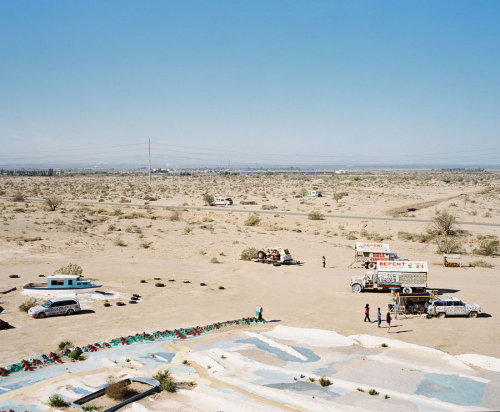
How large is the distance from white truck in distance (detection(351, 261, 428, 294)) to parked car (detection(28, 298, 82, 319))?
20.0m

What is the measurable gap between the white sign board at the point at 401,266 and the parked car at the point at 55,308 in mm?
21657

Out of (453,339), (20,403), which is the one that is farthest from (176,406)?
(453,339)

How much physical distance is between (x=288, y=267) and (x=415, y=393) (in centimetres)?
2638

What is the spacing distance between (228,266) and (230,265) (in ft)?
1.83

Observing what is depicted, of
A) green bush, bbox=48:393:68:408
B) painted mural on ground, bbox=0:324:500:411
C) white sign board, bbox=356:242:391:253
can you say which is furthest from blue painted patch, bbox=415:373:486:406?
white sign board, bbox=356:242:391:253

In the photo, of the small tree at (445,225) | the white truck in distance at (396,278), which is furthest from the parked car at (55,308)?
the small tree at (445,225)

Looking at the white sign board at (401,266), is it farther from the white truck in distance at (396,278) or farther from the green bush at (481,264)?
the green bush at (481,264)

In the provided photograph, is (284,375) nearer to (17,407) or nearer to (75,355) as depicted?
(75,355)

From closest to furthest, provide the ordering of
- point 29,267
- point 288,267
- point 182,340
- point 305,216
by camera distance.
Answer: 1. point 182,340
2. point 29,267
3. point 288,267
4. point 305,216

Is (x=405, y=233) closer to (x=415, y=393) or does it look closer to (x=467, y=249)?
(x=467, y=249)

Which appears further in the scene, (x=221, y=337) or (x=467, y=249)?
(x=467, y=249)

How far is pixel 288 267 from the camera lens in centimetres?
4469

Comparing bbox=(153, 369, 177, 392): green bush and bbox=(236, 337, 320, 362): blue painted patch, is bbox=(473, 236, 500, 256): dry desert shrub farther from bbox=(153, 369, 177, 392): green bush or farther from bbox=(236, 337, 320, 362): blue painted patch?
bbox=(153, 369, 177, 392): green bush

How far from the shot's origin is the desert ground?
26952 mm
